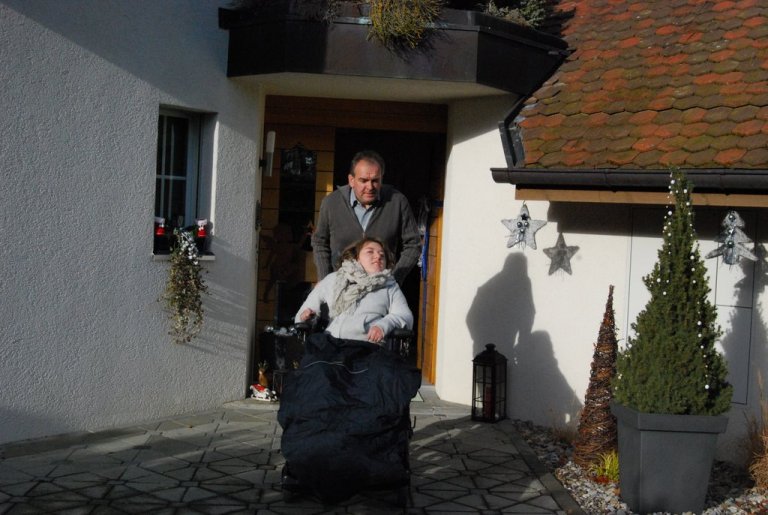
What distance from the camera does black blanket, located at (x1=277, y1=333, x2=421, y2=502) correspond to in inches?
215

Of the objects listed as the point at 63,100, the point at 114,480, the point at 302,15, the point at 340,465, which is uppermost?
the point at 302,15

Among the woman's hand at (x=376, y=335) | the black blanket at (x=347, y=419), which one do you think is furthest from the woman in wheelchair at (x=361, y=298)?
the black blanket at (x=347, y=419)

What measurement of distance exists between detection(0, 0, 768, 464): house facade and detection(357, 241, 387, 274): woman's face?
6.79 ft

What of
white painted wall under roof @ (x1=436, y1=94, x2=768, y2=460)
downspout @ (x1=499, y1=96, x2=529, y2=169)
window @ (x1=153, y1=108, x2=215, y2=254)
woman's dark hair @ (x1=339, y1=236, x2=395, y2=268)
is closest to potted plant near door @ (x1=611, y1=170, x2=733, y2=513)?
white painted wall under roof @ (x1=436, y1=94, x2=768, y2=460)

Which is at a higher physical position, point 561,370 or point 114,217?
point 114,217

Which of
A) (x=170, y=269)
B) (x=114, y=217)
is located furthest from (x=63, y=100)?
(x=170, y=269)

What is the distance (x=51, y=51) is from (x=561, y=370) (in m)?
4.73

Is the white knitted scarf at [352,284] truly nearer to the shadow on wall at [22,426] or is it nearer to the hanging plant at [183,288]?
the hanging plant at [183,288]

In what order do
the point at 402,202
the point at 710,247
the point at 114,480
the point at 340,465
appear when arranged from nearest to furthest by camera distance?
the point at 340,465
the point at 114,480
the point at 402,202
the point at 710,247

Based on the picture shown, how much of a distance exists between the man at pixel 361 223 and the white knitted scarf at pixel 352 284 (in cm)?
59

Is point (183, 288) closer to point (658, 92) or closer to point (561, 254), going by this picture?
point (561, 254)

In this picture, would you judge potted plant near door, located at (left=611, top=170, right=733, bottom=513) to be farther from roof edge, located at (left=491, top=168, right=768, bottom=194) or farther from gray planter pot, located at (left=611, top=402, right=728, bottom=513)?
roof edge, located at (left=491, top=168, right=768, bottom=194)

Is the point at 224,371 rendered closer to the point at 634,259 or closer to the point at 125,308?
the point at 125,308

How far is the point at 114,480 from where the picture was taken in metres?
6.32
